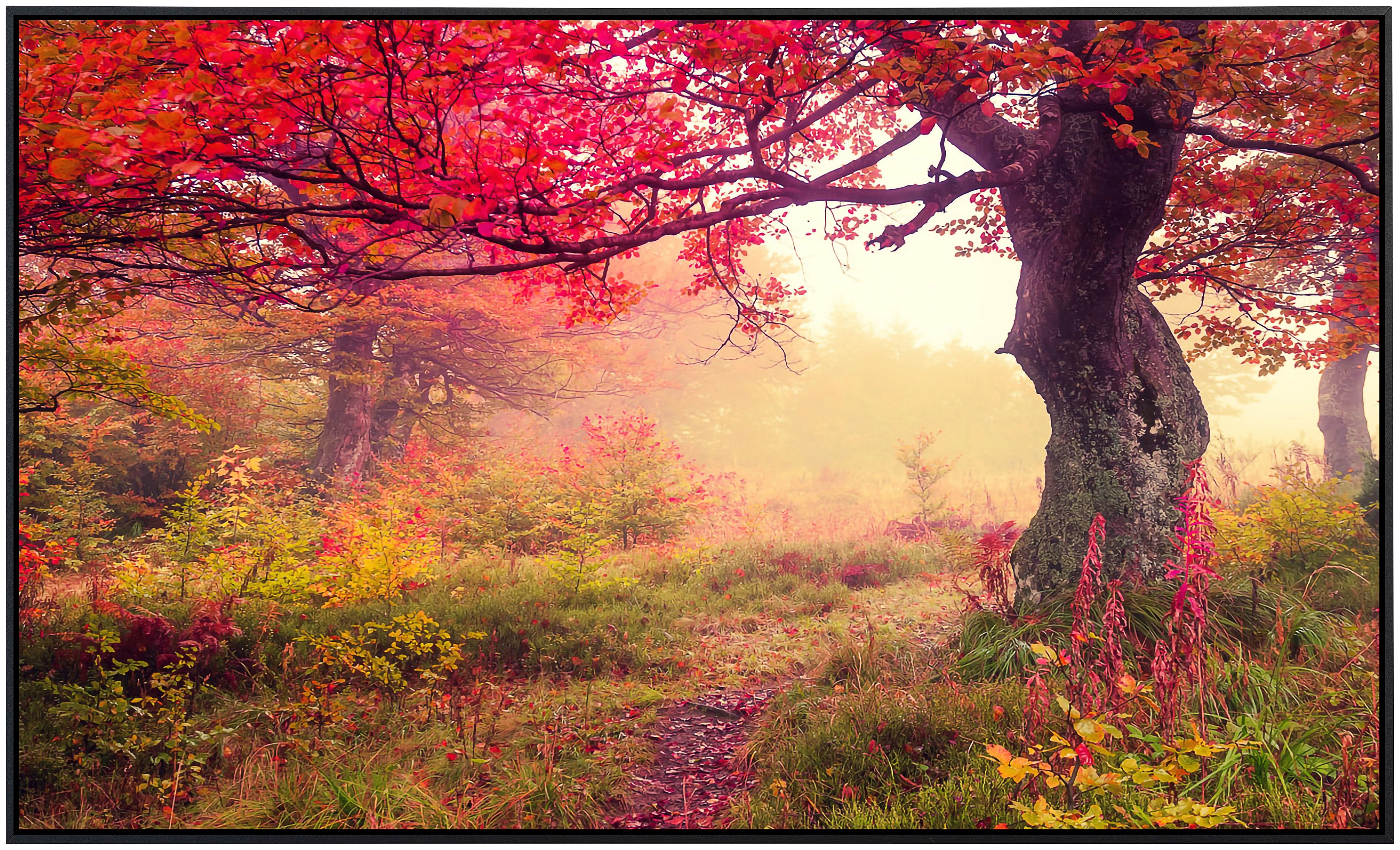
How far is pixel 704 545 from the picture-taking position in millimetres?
8281

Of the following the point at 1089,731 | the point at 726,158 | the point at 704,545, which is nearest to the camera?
the point at 1089,731

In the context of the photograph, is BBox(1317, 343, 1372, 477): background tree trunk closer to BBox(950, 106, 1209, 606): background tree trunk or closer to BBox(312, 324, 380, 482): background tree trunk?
BBox(950, 106, 1209, 606): background tree trunk

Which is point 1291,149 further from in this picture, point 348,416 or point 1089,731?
point 348,416

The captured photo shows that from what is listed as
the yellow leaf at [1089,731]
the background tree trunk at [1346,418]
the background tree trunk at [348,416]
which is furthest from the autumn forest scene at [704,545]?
the background tree trunk at [1346,418]

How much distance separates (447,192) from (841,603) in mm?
5782

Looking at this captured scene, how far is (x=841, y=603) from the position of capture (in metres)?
6.79

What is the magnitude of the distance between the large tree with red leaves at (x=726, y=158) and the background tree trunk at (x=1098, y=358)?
0.06 feet

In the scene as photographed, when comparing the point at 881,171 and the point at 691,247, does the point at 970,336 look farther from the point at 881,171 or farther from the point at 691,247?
the point at 691,247

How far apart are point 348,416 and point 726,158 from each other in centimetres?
909

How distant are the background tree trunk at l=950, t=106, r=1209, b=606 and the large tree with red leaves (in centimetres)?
2

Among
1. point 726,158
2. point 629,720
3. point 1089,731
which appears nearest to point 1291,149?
point 726,158

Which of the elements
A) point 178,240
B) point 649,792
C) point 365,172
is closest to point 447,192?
point 365,172

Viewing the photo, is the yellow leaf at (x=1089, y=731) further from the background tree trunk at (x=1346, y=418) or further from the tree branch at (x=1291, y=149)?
the background tree trunk at (x=1346, y=418)

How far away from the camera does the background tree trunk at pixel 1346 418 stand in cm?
962
